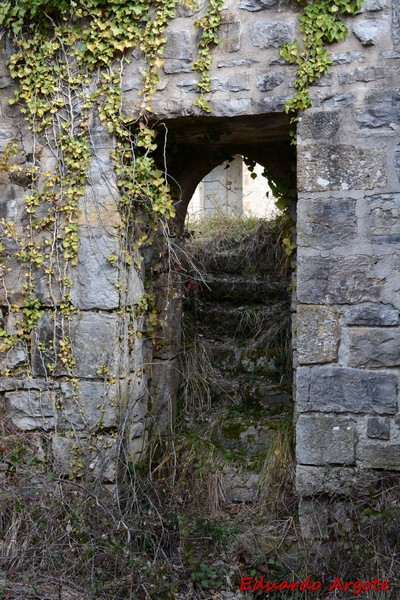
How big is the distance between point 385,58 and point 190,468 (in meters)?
2.62

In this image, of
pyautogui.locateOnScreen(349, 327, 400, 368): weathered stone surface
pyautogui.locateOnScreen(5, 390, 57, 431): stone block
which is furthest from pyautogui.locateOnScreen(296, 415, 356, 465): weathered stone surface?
pyautogui.locateOnScreen(5, 390, 57, 431): stone block

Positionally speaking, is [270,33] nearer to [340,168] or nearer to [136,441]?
[340,168]

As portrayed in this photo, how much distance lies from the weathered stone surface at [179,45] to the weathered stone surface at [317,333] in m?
1.49

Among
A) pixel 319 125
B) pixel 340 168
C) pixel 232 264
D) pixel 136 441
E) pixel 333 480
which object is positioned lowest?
pixel 333 480

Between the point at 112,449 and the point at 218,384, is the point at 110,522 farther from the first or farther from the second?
the point at 218,384

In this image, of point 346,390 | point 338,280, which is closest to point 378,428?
point 346,390

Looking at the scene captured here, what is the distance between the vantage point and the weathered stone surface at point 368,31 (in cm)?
377

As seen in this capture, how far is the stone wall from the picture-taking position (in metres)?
3.80

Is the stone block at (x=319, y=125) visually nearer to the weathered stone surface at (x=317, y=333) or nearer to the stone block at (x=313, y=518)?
the weathered stone surface at (x=317, y=333)

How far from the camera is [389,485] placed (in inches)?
151

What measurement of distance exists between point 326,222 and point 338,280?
31 cm

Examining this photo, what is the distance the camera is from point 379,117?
12.4ft

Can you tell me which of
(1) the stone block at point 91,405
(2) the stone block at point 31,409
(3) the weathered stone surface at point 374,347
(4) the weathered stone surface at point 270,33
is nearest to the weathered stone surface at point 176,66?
(4) the weathered stone surface at point 270,33
